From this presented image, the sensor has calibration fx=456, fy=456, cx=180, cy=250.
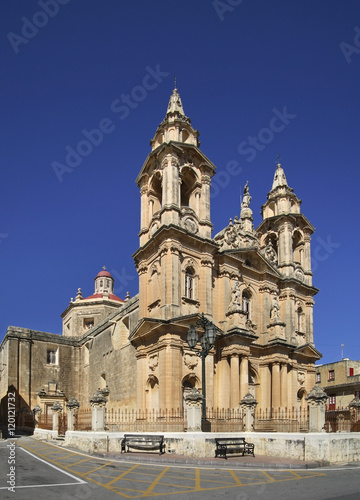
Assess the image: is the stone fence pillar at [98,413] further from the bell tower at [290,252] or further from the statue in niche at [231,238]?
the bell tower at [290,252]

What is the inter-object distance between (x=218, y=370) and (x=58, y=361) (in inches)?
707

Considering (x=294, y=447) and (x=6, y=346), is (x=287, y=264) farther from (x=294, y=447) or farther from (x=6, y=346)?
(x=6, y=346)

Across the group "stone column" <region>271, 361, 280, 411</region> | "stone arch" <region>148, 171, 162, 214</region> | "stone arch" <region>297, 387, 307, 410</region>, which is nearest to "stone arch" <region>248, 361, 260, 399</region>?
"stone column" <region>271, 361, 280, 411</region>

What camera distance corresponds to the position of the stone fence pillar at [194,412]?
15953 mm

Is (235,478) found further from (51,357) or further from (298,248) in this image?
(51,357)

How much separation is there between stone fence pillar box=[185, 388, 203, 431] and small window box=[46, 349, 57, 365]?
25.4 m

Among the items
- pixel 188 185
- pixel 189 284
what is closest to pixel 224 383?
pixel 189 284

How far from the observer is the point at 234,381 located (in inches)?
1025

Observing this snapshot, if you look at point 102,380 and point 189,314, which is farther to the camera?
point 102,380

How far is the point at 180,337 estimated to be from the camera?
80.0ft

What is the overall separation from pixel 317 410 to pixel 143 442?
618cm

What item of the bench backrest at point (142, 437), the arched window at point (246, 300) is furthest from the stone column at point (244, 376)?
the bench backrest at point (142, 437)

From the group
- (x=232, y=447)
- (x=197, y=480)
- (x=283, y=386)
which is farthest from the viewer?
(x=283, y=386)

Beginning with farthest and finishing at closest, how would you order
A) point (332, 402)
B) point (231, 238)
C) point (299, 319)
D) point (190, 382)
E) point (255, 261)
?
point (332, 402) → point (299, 319) → point (255, 261) → point (231, 238) → point (190, 382)
